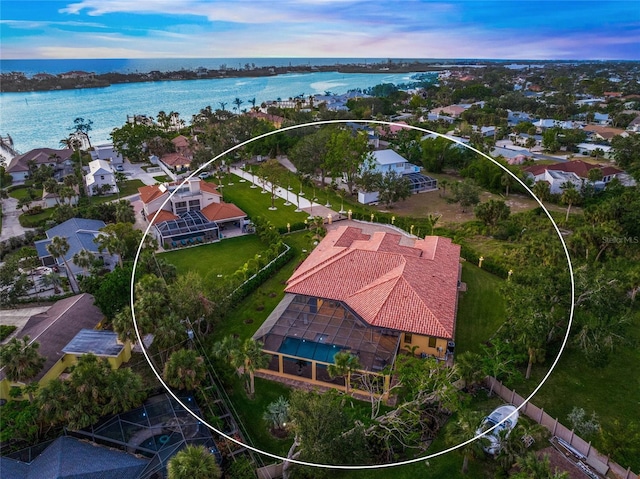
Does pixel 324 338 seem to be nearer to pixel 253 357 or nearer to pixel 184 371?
pixel 253 357

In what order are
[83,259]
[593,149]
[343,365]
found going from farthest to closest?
[593,149], [83,259], [343,365]

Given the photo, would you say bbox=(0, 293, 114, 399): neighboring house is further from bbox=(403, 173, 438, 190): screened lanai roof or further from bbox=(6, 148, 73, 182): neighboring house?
bbox=(6, 148, 73, 182): neighboring house

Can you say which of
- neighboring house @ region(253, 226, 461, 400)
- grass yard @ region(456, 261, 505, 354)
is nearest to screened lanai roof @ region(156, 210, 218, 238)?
neighboring house @ region(253, 226, 461, 400)

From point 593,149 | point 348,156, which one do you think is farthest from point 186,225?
point 593,149

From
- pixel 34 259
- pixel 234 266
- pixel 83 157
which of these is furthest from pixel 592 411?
pixel 83 157

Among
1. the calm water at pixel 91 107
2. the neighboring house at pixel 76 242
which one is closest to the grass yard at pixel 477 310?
the neighboring house at pixel 76 242
